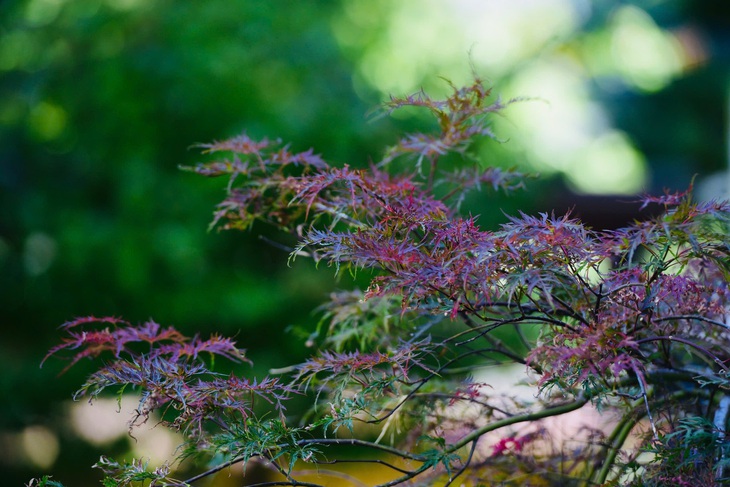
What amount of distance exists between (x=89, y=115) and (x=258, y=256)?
134 centimetres

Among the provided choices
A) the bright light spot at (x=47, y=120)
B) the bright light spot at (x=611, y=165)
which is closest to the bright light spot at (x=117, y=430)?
the bright light spot at (x=47, y=120)

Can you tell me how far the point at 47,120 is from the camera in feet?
15.5

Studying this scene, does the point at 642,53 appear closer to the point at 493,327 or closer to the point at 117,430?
the point at 117,430

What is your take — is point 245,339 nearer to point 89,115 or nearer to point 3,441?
point 89,115

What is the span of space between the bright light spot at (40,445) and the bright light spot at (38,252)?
1.25m

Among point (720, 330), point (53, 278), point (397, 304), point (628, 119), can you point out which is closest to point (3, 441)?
point (53, 278)

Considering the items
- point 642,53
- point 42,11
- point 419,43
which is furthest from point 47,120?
point 642,53

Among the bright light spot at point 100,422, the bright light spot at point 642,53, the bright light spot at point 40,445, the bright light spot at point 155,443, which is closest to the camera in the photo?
the bright light spot at point 155,443

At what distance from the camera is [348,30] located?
241 inches

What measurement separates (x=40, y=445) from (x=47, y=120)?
7.59 ft

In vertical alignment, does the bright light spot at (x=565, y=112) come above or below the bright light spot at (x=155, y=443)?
above

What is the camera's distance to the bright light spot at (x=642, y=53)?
9.56m

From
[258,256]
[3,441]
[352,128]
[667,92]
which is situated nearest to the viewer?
[352,128]

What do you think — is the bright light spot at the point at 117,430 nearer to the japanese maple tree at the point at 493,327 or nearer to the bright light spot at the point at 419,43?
the bright light spot at the point at 419,43
